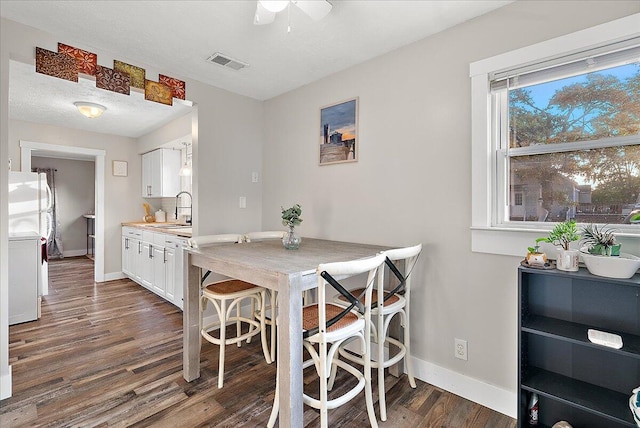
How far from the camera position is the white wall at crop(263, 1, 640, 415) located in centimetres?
180

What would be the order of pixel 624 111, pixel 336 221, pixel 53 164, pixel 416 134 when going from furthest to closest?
pixel 53 164 < pixel 336 221 < pixel 416 134 < pixel 624 111

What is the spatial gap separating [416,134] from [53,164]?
816 centimetres

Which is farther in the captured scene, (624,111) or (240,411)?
(240,411)

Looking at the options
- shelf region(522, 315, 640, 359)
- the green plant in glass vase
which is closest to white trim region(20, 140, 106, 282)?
shelf region(522, 315, 640, 359)

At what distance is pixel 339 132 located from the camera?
8.84ft

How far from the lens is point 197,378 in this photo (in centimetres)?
215

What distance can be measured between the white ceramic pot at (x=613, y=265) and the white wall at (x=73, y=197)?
9.00m

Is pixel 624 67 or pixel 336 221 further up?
pixel 624 67

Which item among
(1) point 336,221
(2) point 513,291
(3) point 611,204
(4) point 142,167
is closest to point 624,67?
(3) point 611,204

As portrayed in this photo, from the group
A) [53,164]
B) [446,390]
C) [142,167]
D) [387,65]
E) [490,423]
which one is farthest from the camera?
[53,164]

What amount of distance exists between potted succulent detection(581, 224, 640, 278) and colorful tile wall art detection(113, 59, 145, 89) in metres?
3.14

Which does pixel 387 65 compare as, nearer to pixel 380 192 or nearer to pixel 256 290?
pixel 380 192

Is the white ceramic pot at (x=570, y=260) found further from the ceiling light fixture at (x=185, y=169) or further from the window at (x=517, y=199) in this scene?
the ceiling light fixture at (x=185, y=169)

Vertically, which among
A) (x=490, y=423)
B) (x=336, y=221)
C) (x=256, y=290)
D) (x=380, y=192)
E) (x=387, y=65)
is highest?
(x=387, y=65)
